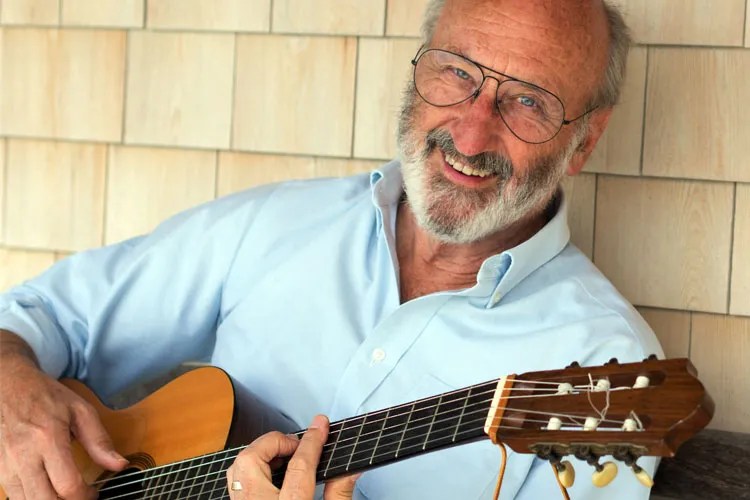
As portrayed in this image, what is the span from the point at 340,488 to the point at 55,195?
1.33 meters

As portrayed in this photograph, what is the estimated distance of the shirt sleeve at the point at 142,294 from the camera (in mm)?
1829

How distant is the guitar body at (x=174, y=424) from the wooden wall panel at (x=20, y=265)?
2.50ft

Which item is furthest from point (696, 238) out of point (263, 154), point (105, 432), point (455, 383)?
point (105, 432)

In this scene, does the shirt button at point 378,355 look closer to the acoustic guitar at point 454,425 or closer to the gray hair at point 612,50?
the acoustic guitar at point 454,425

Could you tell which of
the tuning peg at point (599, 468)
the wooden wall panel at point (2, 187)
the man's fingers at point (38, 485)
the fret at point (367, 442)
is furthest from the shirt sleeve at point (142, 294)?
the tuning peg at point (599, 468)

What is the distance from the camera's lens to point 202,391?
155cm

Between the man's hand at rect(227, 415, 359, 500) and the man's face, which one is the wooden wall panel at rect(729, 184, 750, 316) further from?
the man's hand at rect(227, 415, 359, 500)

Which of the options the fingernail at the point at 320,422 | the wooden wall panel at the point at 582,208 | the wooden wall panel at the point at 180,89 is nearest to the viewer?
the fingernail at the point at 320,422

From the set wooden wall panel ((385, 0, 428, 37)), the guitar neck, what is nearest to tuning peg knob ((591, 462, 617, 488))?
the guitar neck

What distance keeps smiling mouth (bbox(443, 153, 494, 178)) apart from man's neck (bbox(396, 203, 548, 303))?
137 mm

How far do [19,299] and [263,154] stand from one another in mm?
620

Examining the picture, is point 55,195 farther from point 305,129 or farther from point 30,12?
point 305,129

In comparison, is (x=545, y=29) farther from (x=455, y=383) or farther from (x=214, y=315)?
(x=214, y=315)

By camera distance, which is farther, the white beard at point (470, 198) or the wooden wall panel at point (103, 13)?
the wooden wall panel at point (103, 13)
